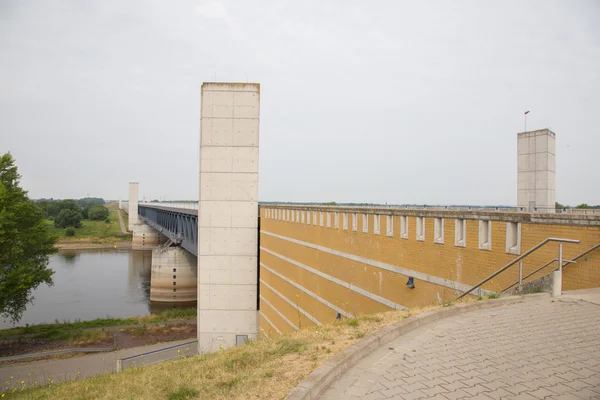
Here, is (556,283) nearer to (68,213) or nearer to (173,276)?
(173,276)

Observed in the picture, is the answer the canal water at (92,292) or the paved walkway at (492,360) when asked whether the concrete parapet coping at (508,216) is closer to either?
the paved walkway at (492,360)

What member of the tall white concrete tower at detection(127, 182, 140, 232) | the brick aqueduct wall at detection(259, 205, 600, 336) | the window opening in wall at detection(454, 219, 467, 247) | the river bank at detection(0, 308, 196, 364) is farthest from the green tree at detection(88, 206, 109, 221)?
the window opening in wall at detection(454, 219, 467, 247)

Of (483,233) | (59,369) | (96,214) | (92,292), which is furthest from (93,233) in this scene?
(483,233)

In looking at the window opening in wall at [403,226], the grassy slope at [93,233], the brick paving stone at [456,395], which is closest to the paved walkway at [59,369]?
the window opening in wall at [403,226]

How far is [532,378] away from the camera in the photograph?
3.74 meters

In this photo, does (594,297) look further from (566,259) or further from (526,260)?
(526,260)

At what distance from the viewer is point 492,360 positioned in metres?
4.20

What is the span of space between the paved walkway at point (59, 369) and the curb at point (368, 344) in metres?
14.4

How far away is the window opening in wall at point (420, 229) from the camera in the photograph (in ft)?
28.2

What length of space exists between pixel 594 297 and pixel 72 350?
73.1ft

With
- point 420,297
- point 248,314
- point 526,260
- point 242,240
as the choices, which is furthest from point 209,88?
point 526,260

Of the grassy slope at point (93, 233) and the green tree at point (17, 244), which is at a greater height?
the green tree at point (17, 244)

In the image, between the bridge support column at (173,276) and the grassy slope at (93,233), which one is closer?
the bridge support column at (173,276)

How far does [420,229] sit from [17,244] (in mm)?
20279
